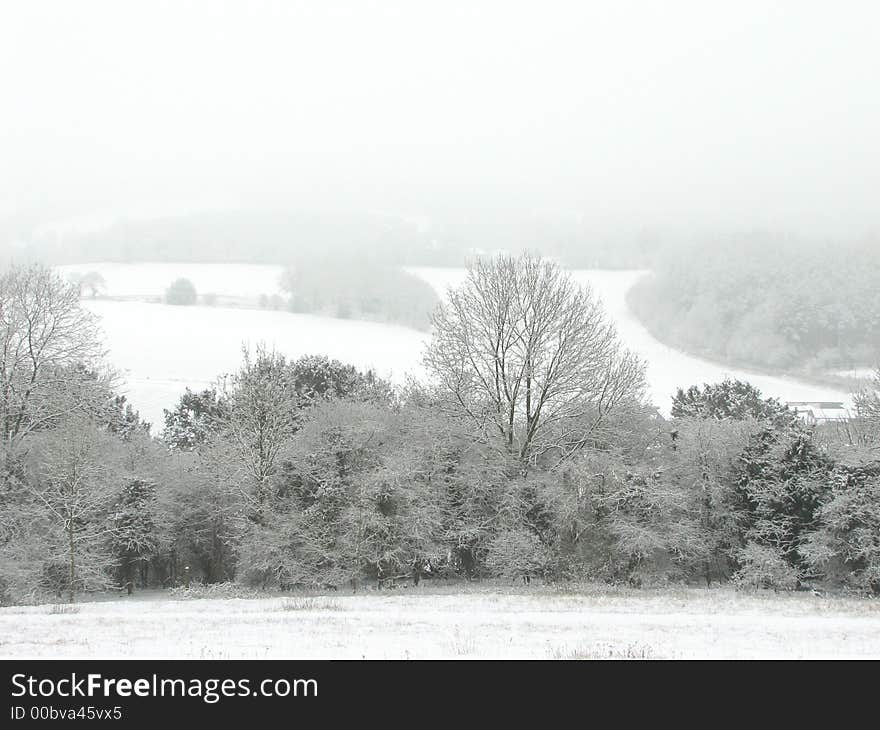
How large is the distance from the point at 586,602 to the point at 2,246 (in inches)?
8022

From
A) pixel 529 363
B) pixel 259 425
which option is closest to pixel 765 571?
pixel 529 363

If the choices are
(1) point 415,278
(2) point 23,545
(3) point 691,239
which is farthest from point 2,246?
(2) point 23,545

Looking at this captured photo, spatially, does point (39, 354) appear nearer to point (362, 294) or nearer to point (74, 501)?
point (74, 501)

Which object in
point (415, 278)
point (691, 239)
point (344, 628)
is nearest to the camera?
point (344, 628)

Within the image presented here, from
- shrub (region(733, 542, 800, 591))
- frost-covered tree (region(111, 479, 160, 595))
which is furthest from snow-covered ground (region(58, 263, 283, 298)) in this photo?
shrub (region(733, 542, 800, 591))

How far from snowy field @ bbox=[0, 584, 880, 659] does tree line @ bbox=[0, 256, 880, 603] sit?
5836mm

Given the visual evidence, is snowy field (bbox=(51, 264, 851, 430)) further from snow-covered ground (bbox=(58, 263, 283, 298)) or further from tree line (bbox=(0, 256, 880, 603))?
tree line (bbox=(0, 256, 880, 603))

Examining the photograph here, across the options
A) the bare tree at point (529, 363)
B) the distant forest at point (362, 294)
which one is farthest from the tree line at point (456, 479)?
the distant forest at point (362, 294)

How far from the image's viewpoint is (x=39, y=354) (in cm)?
3775

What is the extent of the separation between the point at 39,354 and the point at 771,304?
11274cm

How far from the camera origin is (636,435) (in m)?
38.6

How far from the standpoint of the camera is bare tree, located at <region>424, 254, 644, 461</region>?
1390 inches

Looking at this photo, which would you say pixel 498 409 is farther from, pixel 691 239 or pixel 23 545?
pixel 691 239
